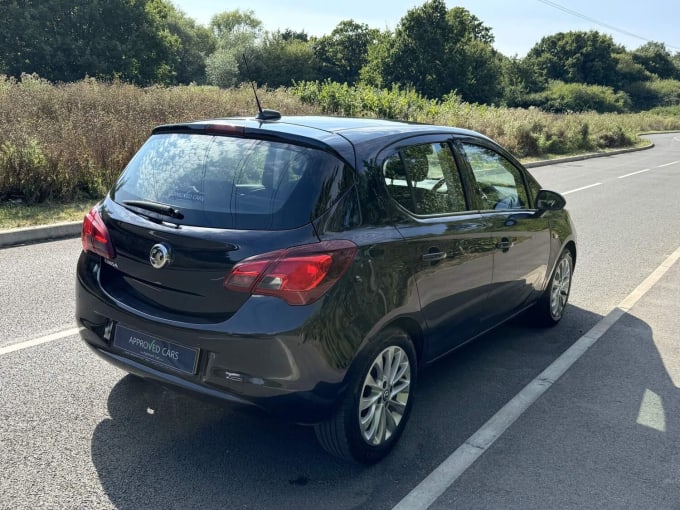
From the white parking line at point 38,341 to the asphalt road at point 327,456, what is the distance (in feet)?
0.16

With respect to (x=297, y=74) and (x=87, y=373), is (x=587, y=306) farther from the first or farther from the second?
(x=297, y=74)

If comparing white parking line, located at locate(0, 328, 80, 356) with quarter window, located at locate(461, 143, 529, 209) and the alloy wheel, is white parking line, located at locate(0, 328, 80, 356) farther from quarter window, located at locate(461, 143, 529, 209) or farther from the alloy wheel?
quarter window, located at locate(461, 143, 529, 209)

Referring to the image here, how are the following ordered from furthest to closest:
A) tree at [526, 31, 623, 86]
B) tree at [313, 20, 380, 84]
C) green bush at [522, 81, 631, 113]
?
tree at [526, 31, 623, 86]
tree at [313, 20, 380, 84]
green bush at [522, 81, 631, 113]

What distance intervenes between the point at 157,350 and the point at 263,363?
1.93ft

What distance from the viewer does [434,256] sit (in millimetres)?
3557

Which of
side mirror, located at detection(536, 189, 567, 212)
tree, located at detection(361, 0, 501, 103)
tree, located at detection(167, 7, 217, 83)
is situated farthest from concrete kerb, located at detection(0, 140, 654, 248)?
tree, located at detection(361, 0, 501, 103)

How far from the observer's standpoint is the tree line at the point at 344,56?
44.3 m

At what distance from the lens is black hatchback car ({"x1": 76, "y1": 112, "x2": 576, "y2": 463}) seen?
2.84 metres

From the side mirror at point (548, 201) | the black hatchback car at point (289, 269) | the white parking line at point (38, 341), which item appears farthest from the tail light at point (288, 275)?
the side mirror at point (548, 201)

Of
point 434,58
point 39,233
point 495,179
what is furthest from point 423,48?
point 495,179

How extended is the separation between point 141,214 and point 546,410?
9.01ft

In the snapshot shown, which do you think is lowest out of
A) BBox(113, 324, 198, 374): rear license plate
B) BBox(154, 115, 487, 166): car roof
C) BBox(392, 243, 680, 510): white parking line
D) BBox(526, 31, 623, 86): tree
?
BBox(392, 243, 680, 510): white parking line

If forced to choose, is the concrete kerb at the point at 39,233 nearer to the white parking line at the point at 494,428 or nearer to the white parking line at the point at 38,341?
the white parking line at the point at 38,341

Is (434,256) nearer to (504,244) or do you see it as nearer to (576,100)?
(504,244)
